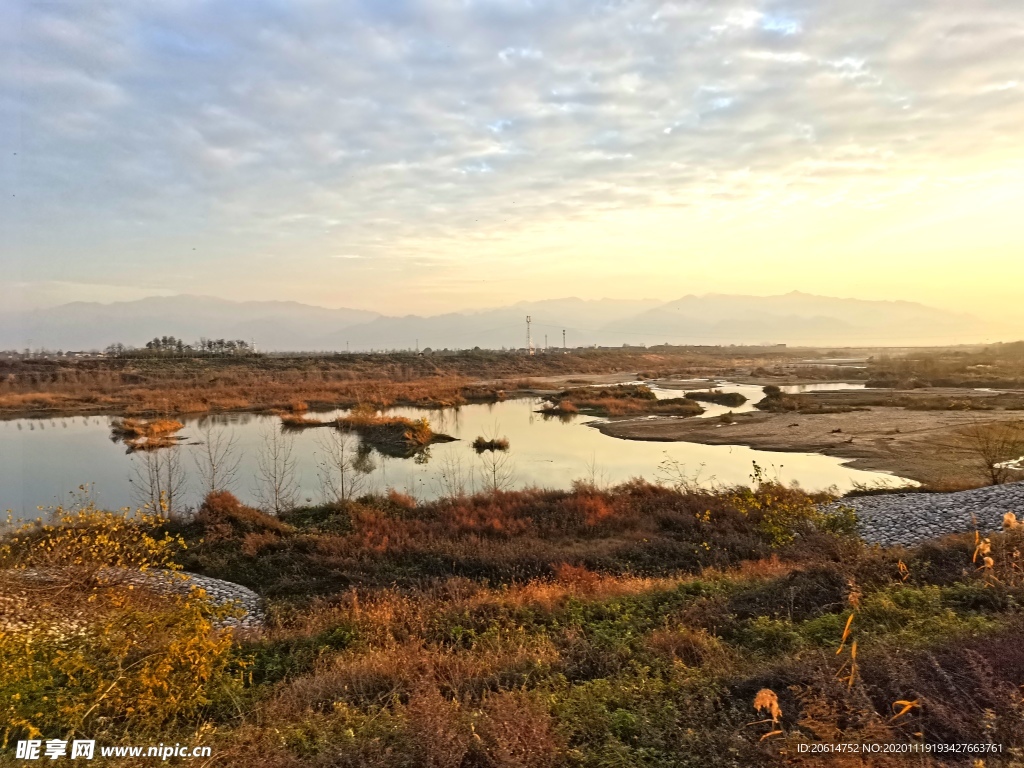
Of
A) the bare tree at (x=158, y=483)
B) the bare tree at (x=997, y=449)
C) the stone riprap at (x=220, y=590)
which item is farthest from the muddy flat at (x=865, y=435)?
the bare tree at (x=158, y=483)

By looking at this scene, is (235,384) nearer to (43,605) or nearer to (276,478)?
(276,478)

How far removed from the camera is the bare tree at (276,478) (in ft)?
67.7

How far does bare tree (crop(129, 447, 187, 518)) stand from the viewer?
19.1 meters

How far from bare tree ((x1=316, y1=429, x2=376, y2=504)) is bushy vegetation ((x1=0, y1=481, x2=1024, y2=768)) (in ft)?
27.5

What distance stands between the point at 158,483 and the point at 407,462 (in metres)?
12.2

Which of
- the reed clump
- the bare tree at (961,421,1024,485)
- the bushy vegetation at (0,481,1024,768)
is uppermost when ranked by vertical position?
the bushy vegetation at (0,481,1024,768)

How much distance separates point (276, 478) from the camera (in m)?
24.2

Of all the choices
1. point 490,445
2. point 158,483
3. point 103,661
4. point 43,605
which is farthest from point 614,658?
point 490,445

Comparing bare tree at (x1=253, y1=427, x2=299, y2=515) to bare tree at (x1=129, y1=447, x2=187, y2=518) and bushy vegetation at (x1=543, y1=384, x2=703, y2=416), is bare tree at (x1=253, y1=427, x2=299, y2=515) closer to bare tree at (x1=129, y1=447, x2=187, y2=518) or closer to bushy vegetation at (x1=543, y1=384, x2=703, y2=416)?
bare tree at (x1=129, y1=447, x2=187, y2=518)

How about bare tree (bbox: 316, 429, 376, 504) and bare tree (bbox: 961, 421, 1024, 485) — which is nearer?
bare tree (bbox: 961, 421, 1024, 485)

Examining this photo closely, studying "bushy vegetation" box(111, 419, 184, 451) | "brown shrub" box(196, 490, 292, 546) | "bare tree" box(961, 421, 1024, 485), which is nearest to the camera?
"brown shrub" box(196, 490, 292, 546)

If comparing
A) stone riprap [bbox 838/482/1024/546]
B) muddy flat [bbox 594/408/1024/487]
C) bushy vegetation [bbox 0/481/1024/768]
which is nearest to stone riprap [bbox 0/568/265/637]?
bushy vegetation [bbox 0/481/1024/768]

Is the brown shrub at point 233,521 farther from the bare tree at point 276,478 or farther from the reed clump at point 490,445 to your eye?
the reed clump at point 490,445

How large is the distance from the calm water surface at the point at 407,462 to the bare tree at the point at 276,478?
0.36m
